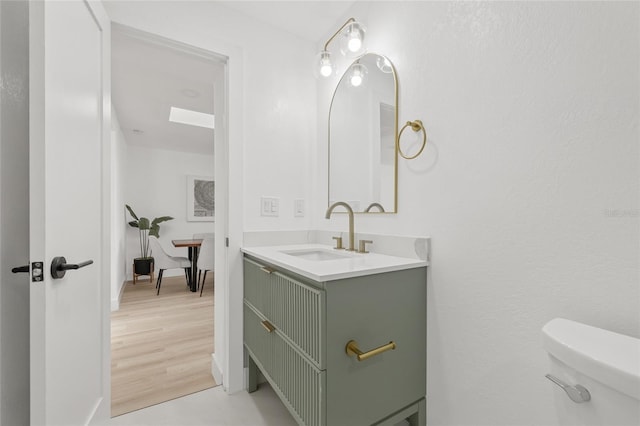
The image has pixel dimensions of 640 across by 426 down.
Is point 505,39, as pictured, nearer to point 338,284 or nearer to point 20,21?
point 338,284

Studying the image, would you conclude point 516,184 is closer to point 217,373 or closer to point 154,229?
point 217,373

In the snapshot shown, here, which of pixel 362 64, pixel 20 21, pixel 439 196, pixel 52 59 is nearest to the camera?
pixel 52 59

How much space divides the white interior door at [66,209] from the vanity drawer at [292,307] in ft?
2.35

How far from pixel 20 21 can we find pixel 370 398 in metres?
1.90

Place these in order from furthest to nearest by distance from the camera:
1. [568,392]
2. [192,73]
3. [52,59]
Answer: [192,73]
[52,59]
[568,392]

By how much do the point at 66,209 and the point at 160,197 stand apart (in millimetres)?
4342

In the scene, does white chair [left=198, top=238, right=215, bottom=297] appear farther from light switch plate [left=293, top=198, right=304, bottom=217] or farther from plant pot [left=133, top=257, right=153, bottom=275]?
light switch plate [left=293, top=198, right=304, bottom=217]

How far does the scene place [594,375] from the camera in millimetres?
551

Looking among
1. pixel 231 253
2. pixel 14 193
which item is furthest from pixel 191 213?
pixel 14 193

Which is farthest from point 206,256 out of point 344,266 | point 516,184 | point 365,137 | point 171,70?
point 516,184

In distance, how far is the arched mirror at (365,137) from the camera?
4.67 ft

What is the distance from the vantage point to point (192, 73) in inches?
85.7

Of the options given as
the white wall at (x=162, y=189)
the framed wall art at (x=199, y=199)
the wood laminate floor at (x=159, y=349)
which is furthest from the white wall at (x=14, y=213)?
the framed wall art at (x=199, y=199)

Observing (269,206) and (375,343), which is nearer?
(375,343)
